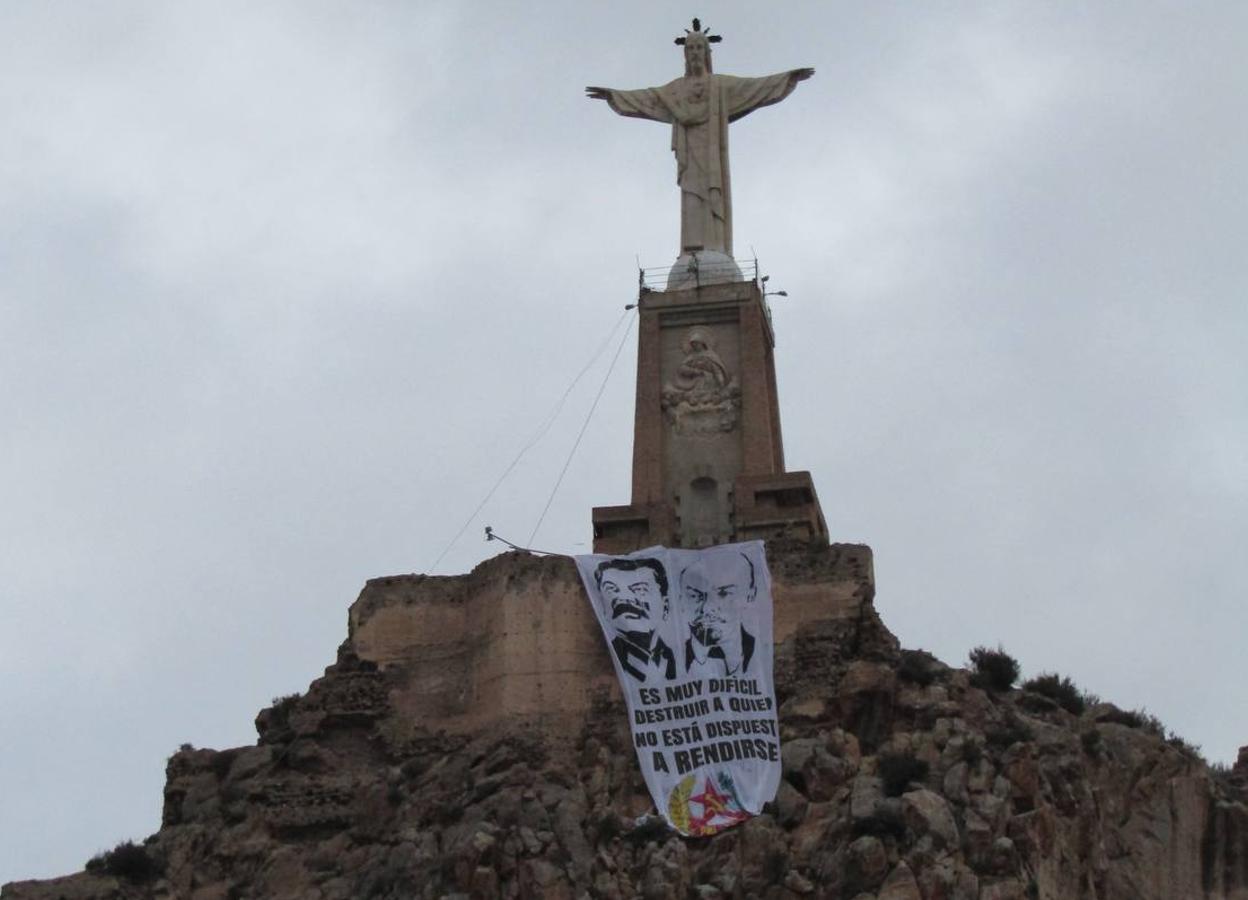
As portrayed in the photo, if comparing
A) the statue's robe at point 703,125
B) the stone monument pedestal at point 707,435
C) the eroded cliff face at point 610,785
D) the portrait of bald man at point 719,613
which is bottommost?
the eroded cliff face at point 610,785

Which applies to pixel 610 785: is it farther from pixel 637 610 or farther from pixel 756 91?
pixel 756 91

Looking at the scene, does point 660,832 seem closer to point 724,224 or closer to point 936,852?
point 936,852

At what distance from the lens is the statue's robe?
45281 mm

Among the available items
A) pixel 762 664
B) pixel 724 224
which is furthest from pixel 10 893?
pixel 724 224

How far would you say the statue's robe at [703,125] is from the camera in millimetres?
45281

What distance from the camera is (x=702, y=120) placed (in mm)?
46188

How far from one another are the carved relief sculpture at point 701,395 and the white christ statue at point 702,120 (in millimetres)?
1742

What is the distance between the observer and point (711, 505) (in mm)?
41969

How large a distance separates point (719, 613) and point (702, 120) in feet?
36.2

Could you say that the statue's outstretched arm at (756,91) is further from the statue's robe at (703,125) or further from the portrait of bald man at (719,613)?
the portrait of bald man at (719,613)

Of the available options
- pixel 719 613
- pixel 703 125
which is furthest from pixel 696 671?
pixel 703 125

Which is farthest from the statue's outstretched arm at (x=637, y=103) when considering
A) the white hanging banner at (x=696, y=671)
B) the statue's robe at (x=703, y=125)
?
the white hanging banner at (x=696, y=671)

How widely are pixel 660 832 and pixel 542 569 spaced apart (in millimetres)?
4816

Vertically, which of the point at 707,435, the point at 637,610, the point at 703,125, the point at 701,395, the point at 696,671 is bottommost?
the point at 696,671
